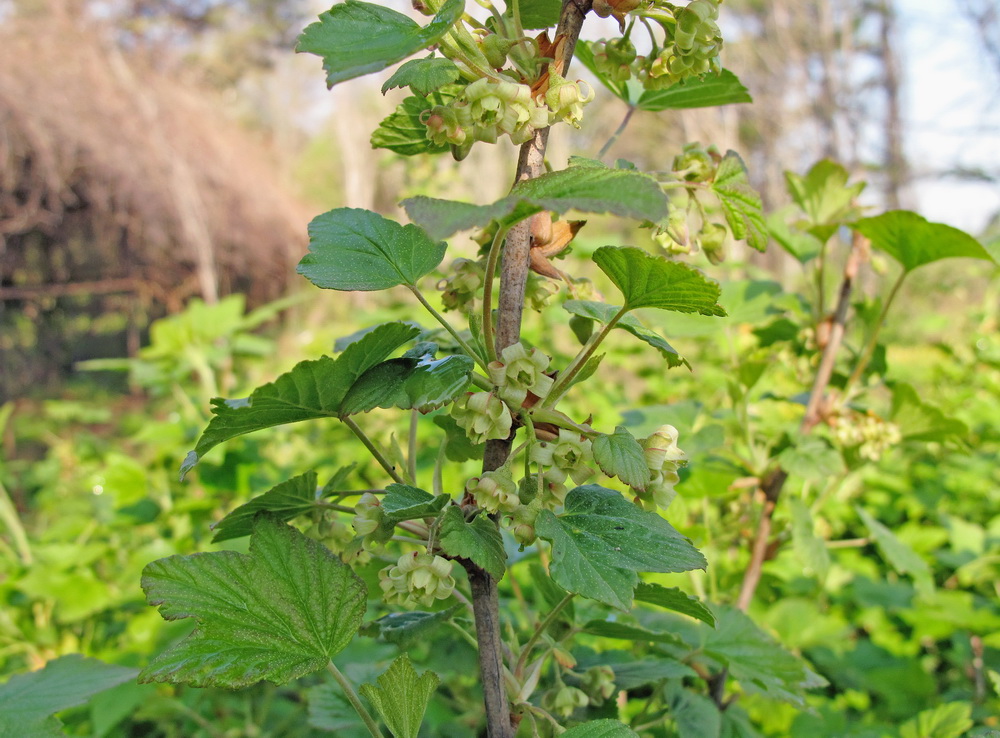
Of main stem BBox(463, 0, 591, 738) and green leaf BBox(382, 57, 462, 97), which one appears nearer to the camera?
green leaf BBox(382, 57, 462, 97)

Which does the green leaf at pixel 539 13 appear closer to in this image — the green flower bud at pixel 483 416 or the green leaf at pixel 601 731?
the green flower bud at pixel 483 416

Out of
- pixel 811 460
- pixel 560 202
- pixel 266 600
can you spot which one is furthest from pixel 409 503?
pixel 811 460

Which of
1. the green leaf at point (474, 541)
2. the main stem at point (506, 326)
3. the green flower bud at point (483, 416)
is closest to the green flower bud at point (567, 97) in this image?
the main stem at point (506, 326)

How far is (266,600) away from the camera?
0.63 metres

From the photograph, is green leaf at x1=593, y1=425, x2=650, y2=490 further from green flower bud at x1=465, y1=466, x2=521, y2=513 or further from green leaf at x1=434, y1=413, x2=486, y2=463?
green leaf at x1=434, y1=413, x2=486, y2=463

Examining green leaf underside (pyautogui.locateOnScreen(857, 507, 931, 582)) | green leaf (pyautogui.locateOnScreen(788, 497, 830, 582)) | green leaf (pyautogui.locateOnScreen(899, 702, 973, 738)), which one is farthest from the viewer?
green leaf underside (pyautogui.locateOnScreen(857, 507, 931, 582))

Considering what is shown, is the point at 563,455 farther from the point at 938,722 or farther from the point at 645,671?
the point at 938,722

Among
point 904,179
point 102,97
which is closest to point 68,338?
point 102,97

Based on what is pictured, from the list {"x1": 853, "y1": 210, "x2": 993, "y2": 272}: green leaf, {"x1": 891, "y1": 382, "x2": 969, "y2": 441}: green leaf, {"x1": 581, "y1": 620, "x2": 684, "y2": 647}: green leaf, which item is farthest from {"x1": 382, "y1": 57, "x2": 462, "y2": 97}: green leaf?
{"x1": 891, "y1": 382, "x2": 969, "y2": 441}: green leaf

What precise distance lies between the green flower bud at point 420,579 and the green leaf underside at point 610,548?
10 cm

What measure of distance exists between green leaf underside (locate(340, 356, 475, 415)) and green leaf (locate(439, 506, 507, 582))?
10 centimetres

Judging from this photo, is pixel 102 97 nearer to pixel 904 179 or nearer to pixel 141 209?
pixel 141 209

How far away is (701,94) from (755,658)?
73cm

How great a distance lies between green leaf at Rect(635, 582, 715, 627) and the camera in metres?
0.62
